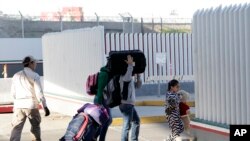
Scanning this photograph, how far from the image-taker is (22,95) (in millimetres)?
9328

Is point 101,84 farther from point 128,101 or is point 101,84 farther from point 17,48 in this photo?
point 17,48

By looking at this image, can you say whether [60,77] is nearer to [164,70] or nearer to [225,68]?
[164,70]

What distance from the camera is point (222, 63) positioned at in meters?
7.87

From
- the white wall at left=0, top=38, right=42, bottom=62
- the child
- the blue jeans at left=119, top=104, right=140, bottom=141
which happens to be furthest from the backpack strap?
the white wall at left=0, top=38, right=42, bottom=62

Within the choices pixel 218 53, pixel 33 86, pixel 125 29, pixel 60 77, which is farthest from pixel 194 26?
pixel 125 29

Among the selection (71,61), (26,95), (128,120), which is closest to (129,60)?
(128,120)

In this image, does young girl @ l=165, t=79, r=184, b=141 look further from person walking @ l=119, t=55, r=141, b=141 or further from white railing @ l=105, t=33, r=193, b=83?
white railing @ l=105, t=33, r=193, b=83

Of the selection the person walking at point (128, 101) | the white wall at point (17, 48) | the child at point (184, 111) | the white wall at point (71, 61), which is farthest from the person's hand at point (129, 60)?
the white wall at point (17, 48)

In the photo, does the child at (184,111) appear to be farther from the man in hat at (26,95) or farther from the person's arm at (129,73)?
the man in hat at (26,95)

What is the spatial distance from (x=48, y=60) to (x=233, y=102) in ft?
36.6

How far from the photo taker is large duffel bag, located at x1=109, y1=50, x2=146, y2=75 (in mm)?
8773

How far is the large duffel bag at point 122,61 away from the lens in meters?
8.77

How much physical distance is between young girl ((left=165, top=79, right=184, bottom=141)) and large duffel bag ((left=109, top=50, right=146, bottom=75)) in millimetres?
833

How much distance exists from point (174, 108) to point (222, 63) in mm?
1171
